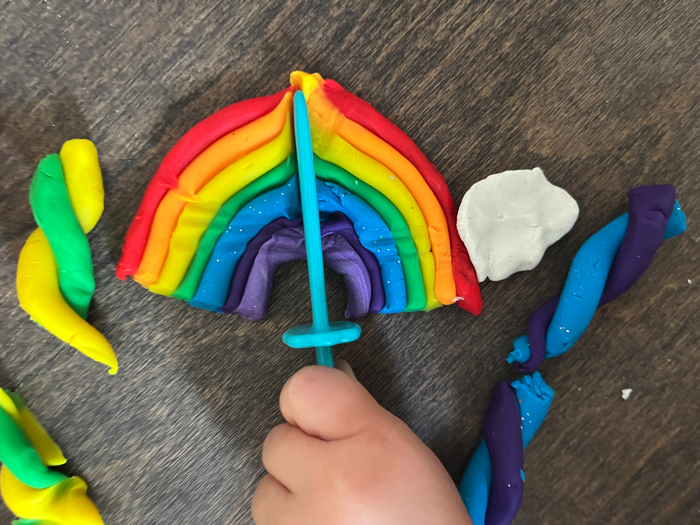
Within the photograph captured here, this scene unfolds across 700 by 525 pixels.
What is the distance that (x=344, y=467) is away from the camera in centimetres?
37

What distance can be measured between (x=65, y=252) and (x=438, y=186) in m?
0.46

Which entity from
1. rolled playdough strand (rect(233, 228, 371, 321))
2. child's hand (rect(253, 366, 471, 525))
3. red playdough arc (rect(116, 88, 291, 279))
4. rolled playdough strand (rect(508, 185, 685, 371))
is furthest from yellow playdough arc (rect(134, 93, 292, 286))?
rolled playdough strand (rect(508, 185, 685, 371))

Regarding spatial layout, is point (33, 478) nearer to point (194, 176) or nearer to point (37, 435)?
point (37, 435)

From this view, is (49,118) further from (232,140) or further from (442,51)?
Result: (442,51)

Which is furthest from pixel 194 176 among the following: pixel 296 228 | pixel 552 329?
pixel 552 329

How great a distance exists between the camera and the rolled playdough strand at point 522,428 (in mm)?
548

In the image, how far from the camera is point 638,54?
59 cm

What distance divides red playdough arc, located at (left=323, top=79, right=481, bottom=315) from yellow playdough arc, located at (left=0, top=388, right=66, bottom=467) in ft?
1.82

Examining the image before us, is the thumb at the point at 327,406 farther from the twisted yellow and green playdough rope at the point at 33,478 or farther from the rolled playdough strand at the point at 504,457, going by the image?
the twisted yellow and green playdough rope at the point at 33,478

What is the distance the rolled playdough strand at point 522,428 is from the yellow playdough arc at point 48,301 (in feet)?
1.61

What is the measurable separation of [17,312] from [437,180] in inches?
22.3

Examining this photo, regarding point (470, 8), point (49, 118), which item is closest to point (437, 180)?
point (470, 8)

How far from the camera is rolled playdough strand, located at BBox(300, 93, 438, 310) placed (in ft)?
1.68

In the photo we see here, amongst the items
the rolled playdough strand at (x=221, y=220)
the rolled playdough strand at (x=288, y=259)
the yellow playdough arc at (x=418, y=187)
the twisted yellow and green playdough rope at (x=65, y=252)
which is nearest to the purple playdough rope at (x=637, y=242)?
the yellow playdough arc at (x=418, y=187)
